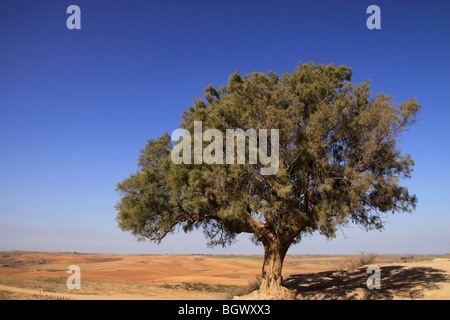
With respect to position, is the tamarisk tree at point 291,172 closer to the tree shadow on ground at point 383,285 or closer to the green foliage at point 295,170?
the green foliage at point 295,170

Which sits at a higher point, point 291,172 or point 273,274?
point 291,172

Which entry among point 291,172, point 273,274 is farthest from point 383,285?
point 291,172

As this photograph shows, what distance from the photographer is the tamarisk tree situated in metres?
13.6

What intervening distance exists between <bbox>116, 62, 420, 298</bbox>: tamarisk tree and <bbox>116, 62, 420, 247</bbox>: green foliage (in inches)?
1.9

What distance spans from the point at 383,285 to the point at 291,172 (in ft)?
28.1

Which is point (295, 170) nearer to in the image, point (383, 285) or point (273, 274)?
point (273, 274)

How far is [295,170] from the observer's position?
48.5 ft

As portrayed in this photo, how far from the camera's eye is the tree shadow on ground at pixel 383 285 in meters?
14.6

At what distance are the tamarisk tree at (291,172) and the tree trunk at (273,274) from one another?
0.05 metres

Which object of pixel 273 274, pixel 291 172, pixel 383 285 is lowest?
pixel 383 285

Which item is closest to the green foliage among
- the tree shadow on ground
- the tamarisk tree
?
the tamarisk tree

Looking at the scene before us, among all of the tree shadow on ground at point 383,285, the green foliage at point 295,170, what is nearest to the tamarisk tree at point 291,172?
the green foliage at point 295,170

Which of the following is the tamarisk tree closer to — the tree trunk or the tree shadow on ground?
the tree trunk
